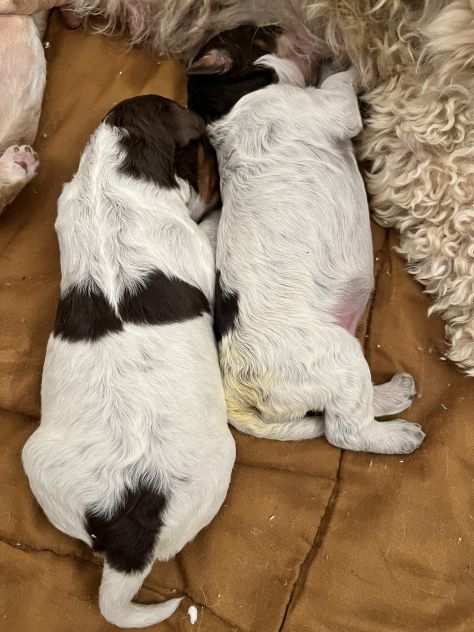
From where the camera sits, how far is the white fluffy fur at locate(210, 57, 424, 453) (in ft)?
4.40

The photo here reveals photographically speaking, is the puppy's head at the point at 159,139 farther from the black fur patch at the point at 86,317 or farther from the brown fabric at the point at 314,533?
the brown fabric at the point at 314,533

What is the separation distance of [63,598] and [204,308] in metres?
0.54

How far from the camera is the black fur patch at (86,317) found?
51.1 inches

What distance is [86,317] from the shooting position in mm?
1317

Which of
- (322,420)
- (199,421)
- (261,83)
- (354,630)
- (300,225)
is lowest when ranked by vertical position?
(354,630)

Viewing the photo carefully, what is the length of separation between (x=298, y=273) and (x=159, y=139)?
13.7 inches

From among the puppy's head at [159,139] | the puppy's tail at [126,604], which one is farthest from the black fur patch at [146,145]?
the puppy's tail at [126,604]

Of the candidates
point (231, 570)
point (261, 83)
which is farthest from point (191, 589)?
point (261, 83)

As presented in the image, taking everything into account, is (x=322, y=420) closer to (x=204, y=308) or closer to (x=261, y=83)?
(x=204, y=308)

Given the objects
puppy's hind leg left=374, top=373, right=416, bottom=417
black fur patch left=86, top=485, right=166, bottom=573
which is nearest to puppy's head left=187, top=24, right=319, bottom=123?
puppy's hind leg left=374, top=373, right=416, bottom=417

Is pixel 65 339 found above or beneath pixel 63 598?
above

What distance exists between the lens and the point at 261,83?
1535mm

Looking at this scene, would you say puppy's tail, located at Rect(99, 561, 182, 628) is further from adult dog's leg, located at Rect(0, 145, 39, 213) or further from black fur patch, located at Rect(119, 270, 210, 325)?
adult dog's leg, located at Rect(0, 145, 39, 213)

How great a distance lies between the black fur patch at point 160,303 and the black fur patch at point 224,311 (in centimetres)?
3
